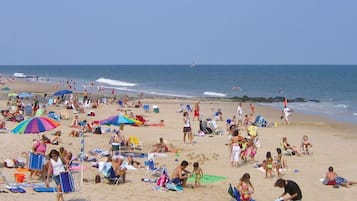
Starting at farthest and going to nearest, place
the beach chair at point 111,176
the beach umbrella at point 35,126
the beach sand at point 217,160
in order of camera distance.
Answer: the beach umbrella at point 35,126, the beach chair at point 111,176, the beach sand at point 217,160

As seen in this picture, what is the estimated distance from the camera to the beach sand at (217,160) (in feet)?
38.3

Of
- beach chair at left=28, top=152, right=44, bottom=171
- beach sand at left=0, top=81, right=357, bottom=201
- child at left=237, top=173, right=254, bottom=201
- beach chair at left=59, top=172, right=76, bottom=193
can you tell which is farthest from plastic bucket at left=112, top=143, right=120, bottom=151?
child at left=237, top=173, right=254, bottom=201

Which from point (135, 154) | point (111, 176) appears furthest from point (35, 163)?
point (135, 154)

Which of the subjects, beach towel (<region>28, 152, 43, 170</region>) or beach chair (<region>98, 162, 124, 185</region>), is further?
beach chair (<region>98, 162, 124, 185</region>)

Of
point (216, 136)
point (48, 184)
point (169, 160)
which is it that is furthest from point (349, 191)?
point (216, 136)

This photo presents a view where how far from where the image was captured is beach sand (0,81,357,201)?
1168cm

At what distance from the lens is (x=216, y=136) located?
70.9 ft

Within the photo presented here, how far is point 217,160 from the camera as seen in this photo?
16344 millimetres

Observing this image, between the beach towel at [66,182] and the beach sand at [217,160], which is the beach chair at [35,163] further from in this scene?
the beach towel at [66,182]

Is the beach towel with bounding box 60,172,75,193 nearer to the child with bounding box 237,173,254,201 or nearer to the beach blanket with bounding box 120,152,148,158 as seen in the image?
the child with bounding box 237,173,254,201

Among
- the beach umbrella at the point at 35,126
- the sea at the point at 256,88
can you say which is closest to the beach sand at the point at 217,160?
the beach umbrella at the point at 35,126

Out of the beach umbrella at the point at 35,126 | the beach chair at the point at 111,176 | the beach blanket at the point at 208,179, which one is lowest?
the beach blanket at the point at 208,179

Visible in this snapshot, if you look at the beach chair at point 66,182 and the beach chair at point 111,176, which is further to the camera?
the beach chair at point 111,176

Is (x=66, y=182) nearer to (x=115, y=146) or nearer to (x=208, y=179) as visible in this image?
(x=208, y=179)
